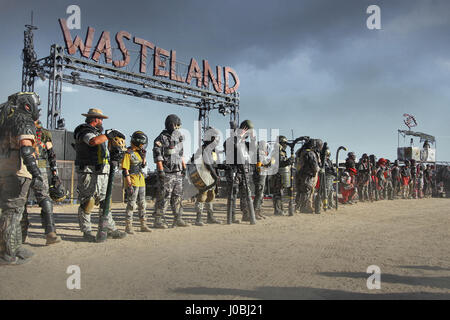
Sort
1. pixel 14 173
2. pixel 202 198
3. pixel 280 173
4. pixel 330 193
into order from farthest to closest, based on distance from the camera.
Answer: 1. pixel 330 193
2. pixel 280 173
3. pixel 202 198
4. pixel 14 173

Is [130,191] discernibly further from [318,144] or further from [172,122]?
[318,144]

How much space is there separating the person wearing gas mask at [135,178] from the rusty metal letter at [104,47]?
15.6 meters

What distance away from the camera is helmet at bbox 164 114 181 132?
6816mm

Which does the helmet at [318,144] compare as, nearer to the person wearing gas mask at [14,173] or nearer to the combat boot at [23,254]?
the person wearing gas mask at [14,173]

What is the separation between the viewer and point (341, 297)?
286 centimetres

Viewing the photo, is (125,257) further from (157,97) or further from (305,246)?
(157,97)

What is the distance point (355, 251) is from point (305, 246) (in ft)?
2.41

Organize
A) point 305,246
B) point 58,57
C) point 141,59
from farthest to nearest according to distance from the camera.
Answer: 1. point 141,59
2. point 58,57
3. point 305,246

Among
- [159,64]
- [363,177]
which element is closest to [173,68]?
[159,64]

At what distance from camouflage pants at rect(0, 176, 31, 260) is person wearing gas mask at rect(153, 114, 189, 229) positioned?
2.75 m

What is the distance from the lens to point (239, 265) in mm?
3900

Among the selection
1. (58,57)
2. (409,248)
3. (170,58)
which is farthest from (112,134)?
(170,58)

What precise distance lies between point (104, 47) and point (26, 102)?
1795 cm
